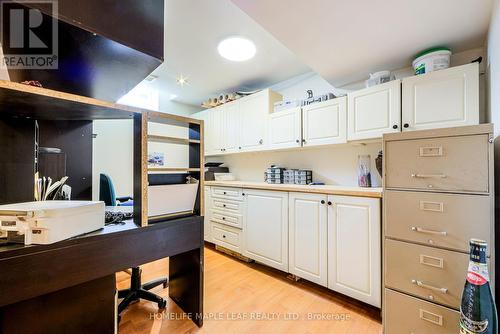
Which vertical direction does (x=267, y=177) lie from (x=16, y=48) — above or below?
below

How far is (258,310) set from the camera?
1.71 metres

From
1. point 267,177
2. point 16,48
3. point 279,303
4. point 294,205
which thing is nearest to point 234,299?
point 279,303

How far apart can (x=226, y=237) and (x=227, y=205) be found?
43 centimetres

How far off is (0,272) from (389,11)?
91.9 inches

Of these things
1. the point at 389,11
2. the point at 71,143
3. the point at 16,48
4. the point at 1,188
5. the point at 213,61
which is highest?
the point at 213,61

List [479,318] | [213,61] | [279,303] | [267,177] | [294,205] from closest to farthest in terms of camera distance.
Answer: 1. [479,318]
2. [279,303]
3. [294,205]
4. [213,61]
5. [267,177]

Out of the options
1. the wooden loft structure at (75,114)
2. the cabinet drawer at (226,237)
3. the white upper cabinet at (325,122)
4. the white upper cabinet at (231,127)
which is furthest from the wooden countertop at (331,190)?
the wooden loft structure at (75,114)

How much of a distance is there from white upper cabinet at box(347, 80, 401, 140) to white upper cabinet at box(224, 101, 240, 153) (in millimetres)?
1584

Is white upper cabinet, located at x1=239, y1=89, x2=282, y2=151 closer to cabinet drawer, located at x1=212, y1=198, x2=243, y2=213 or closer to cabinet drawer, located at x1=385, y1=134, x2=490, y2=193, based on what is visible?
cabinet drawer, located at x1=212, y1=198, x2=243, y2=213

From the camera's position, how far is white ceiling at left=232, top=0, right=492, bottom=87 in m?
1.28

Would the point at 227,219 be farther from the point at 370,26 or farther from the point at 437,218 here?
the point at 370,26

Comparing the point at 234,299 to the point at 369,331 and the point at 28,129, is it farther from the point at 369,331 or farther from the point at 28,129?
the point at 28,129

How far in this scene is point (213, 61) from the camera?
2.38 metres

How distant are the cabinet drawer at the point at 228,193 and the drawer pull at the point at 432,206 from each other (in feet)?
5.88
